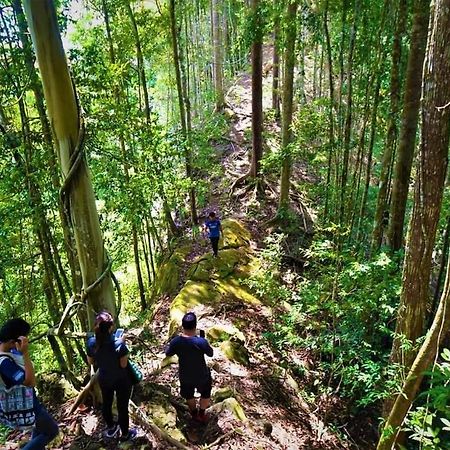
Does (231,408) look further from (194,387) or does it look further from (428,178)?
(428,178)

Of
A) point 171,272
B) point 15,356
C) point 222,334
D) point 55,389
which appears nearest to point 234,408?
point 55,389

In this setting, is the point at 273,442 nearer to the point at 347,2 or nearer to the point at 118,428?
the point at 118,428

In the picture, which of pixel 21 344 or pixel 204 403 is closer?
pixel 21 344

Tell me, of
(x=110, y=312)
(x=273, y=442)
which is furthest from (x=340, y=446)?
(x=110, y=312)

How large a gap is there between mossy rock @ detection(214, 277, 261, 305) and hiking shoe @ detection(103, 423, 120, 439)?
5468mm

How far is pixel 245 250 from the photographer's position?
1166 cm

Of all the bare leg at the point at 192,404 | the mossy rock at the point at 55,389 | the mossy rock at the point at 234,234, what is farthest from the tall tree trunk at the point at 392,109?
the mossy rock at the point at 55,389

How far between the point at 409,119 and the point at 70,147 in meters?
5.89

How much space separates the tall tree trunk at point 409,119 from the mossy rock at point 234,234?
4.68 meters

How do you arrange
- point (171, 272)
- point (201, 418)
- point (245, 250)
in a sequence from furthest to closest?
point (245, 250), point (171, 272), point (201, 418)

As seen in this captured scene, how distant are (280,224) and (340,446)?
7.40 meters

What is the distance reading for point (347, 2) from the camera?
8242 millimetres

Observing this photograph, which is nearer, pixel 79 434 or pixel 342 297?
pixel 79 434

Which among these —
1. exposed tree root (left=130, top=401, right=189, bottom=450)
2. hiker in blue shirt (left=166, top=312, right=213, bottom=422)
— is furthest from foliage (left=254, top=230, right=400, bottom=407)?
exposed tree root (left=130, top=401, right=189, bottom=450)
